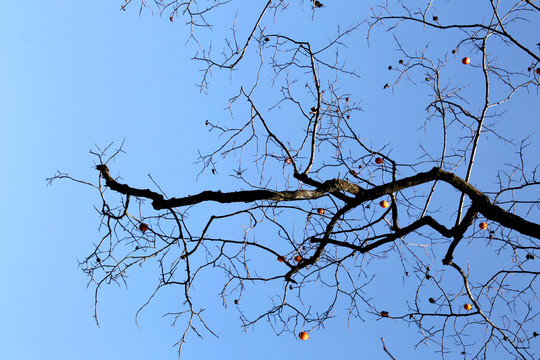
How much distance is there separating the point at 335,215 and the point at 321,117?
43.3 inches

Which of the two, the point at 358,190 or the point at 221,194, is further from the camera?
the point at 358,190

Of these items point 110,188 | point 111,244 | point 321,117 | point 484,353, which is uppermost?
point 321,117

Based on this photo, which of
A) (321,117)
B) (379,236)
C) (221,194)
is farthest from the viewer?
(321,117)

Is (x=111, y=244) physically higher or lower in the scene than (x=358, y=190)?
lower

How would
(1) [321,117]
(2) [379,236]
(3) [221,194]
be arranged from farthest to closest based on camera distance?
(1) [321,117] → (2) [379,236] → (3) [221,194]

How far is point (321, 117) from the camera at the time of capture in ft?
17.0

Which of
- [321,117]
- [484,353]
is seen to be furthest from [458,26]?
[484,353]

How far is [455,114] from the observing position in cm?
531

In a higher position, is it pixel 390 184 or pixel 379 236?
pixel 390 184

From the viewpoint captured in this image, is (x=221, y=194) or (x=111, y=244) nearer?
(x=221, y=194)

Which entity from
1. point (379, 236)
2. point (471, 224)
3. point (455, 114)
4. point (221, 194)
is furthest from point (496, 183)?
point (221, 194)

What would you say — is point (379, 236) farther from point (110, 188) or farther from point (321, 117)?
point (110, 188)

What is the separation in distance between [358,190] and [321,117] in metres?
0.91

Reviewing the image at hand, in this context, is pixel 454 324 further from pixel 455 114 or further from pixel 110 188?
pixel 110 188
